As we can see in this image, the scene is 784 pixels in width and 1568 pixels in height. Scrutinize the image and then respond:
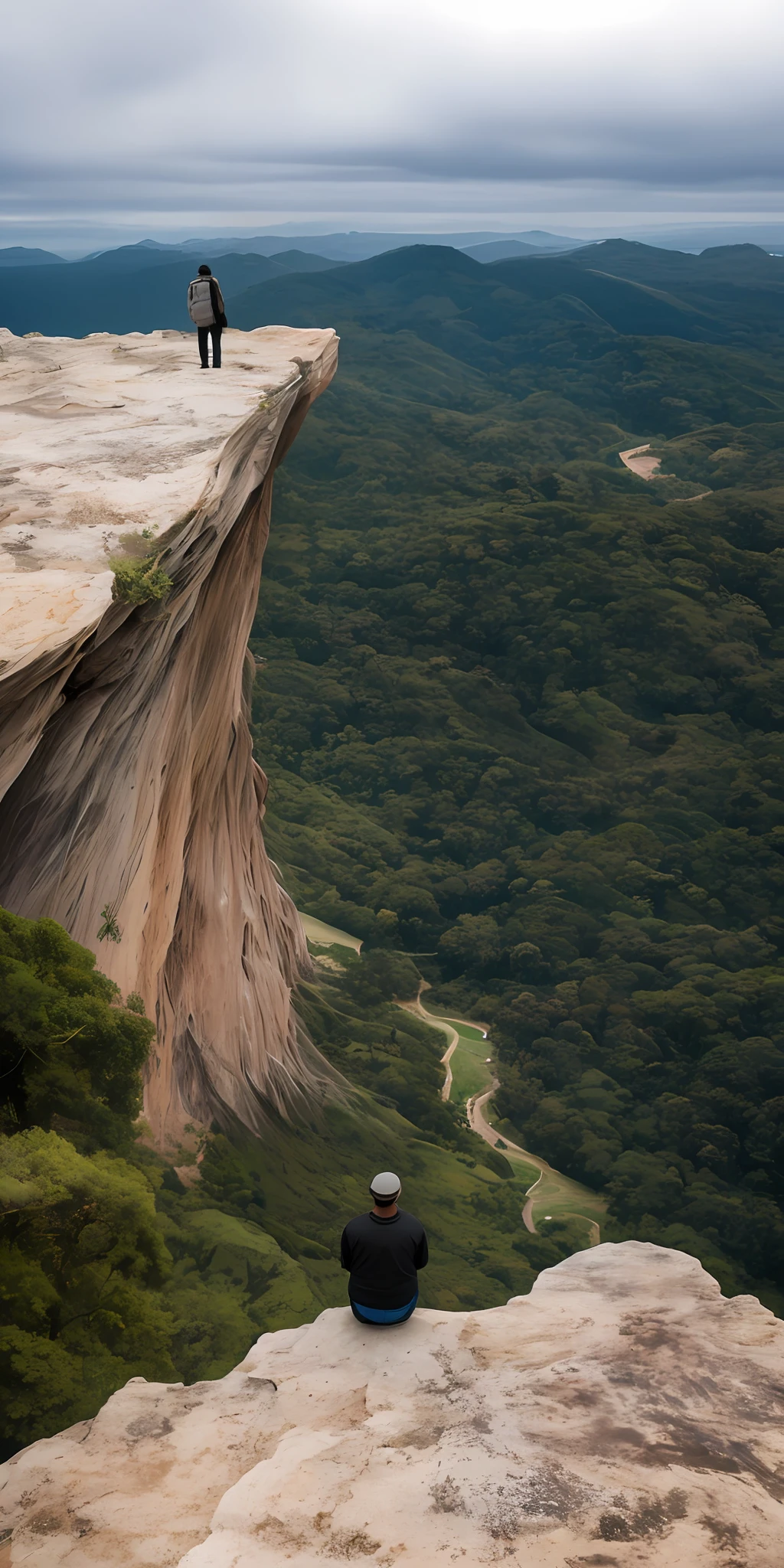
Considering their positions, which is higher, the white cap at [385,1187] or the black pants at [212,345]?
the black pants at [212,345]

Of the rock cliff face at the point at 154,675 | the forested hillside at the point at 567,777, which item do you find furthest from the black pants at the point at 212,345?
the forested hillside at the point at 567,777

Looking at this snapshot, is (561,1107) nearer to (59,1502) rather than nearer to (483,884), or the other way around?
(483,884)

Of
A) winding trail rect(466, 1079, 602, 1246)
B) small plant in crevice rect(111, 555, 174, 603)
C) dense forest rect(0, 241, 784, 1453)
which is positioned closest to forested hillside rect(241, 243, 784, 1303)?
dense forest rect(0, 241, 784, 1453)

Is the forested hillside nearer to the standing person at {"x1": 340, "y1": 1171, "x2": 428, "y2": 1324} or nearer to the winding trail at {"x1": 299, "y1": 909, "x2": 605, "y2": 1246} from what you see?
the winding trail at {"x1": 299, "y1": 909, "x2": 605, "y2": 1246}

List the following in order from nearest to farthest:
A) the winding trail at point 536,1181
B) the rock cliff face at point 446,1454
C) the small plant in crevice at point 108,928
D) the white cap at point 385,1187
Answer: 1. the rock cliff face at point 446,1454
2. the white cap at point 385,1187
3. the small plant in crevice at point 108,928
4. the winding trail at point 536,1181

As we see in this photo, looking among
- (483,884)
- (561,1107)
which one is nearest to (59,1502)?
(561,1107)

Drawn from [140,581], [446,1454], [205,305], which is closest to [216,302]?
[205,305]

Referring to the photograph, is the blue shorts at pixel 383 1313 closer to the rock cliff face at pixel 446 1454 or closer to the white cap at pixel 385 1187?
the rock cliff face at pixel 446 1454
